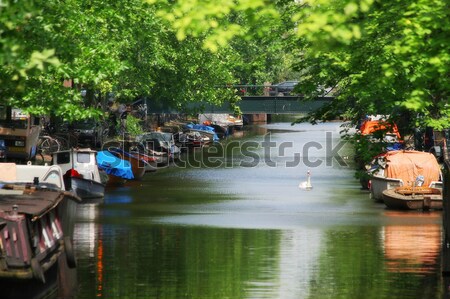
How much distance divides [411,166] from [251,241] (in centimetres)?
1479

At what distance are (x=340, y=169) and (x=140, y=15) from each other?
3029cm

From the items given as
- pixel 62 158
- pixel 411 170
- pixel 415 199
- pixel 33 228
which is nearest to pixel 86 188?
pixel 62 158

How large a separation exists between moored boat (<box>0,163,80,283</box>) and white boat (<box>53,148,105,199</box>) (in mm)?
23969

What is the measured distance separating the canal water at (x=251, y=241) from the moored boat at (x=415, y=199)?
74 centimetres

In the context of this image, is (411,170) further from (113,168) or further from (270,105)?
(270,105)

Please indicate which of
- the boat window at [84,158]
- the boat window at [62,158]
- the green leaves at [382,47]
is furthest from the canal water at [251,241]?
the green leaves at [382,47]

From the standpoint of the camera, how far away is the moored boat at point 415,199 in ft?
176

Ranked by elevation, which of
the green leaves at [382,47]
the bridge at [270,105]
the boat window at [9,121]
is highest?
the green leaves at [382,47]

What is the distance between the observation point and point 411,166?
55.0 metres

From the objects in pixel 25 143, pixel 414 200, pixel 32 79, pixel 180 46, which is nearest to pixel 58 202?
pixel 32 79

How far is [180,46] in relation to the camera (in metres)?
81.4

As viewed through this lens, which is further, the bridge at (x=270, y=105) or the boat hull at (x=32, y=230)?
the bridge at (x=270, y=105)

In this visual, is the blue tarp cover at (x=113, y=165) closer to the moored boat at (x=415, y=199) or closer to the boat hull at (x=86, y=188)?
the boat hull at (x=86, y=188)

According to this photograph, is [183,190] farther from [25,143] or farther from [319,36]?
[319,36]
